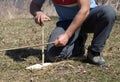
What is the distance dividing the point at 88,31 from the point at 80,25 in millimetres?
532

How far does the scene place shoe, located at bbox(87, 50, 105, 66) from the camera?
4.59 meters

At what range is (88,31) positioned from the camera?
4.92m

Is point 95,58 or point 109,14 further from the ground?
point 109,14

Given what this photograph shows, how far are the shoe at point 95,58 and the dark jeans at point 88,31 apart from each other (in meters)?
0.05

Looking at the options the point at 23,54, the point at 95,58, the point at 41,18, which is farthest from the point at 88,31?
the point at 23,54

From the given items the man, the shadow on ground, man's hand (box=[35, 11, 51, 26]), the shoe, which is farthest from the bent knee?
the shadow on ground

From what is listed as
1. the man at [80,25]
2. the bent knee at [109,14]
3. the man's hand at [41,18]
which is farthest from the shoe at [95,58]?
the man's hand at [41,18]

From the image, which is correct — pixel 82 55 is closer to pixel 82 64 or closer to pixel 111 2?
pixel 82 64

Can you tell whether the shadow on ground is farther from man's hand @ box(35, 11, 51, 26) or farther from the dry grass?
man's hand @ box(35, 11, 51, 26)

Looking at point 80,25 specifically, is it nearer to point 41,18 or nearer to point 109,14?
point 109,14

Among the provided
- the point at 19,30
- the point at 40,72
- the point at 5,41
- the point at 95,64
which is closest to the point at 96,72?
the point at 95,64

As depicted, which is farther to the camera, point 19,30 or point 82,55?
point 19,30

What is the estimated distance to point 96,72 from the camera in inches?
173

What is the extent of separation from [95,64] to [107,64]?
0.13 metres
